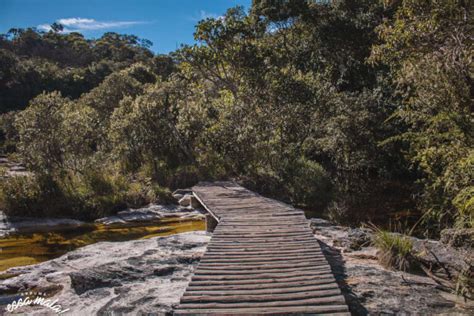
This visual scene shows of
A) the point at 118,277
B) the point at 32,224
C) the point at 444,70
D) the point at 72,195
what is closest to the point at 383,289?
the point at 118,277

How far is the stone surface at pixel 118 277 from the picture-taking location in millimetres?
6289

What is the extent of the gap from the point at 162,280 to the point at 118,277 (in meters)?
0.85

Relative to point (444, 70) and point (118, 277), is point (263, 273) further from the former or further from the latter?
point (444, 70)

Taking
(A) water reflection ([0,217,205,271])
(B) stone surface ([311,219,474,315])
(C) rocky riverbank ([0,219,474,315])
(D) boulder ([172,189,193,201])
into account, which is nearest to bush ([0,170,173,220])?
(D) boulder ([172,189,193,201])

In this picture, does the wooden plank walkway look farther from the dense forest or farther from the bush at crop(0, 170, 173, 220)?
the bush at crop(0, 170, 173, 220)

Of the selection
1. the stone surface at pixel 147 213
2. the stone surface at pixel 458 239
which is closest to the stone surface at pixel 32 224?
the stone surface at pixel 147 213

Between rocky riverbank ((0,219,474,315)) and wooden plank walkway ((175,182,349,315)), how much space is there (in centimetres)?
73

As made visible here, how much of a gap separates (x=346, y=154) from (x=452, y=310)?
33.2 feet

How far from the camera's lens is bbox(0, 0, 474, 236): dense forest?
9.14 m

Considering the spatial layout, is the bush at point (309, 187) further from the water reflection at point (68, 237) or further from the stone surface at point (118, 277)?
the stone surface at point (118, 277)

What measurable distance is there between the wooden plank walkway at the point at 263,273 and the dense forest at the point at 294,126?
402 cm

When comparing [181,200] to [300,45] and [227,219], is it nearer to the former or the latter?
[227,219]

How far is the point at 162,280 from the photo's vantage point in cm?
717

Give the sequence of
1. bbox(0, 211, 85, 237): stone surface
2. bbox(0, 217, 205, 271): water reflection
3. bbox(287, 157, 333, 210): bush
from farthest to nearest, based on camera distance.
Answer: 1. bbox(287, 157, 333, 210): bush
2. bbox(0, 211, 85, 237): stone surface
3. bbox(0, 217, 205, 271): water reflection
